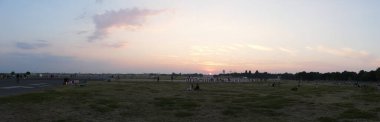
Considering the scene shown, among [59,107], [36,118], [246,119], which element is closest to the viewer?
[36,118]

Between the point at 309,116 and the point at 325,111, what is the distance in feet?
14.0

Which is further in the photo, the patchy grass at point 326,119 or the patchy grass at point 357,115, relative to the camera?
the patchy grass at point 357,115

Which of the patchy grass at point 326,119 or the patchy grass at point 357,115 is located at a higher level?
the patchy grass at point 357,115

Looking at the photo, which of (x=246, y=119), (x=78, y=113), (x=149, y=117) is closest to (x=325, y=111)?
(x=246, y=119)

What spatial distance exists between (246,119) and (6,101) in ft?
63.1

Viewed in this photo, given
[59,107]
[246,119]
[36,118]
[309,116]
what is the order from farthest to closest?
1. [59,107]
2. [309,116]
3. [246,119]
4. [36,118]

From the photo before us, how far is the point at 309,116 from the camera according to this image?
32062 mm

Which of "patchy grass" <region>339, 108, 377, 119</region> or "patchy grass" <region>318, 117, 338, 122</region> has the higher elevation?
"patchy grass" <region>339, 108, 377, 119</region>

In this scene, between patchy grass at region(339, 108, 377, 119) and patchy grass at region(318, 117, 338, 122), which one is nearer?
patchy grass at region(318, 117, 338, 122)

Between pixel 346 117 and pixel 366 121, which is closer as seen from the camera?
pixel 366 121

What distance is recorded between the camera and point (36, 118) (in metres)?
27.8

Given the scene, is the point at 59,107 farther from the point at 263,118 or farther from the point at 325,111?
the point at 325,111

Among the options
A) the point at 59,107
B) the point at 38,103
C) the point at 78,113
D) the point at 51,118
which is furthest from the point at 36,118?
the point at 38,103

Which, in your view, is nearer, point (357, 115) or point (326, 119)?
point (326, 119)
